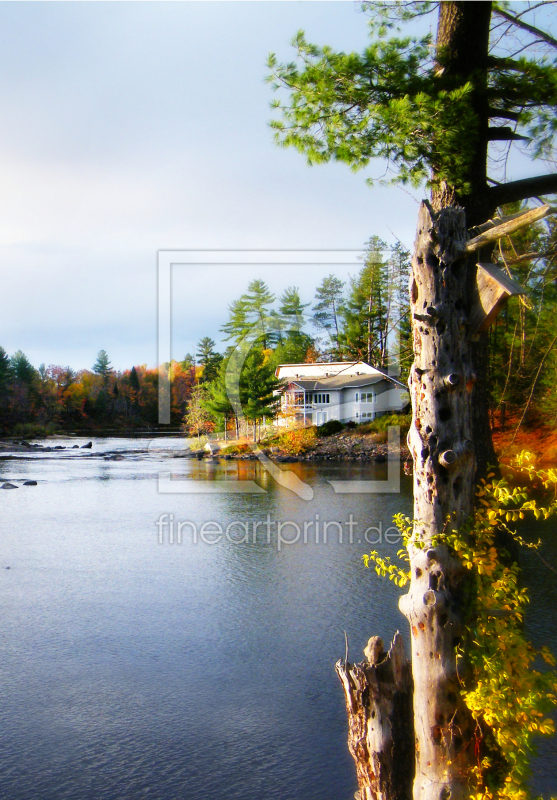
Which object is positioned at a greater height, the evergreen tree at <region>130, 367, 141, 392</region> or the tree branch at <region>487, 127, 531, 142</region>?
the evergreen tree at <region>130, 367, 141, 392</region>

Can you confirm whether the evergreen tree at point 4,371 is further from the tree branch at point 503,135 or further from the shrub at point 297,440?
the tree branch at point 503,135

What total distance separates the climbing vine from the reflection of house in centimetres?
2046

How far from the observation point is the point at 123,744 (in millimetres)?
4062

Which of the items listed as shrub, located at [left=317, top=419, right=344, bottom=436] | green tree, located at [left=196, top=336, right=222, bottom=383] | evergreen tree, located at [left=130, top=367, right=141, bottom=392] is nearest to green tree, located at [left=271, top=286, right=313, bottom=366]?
shrub, located at [left=317, top=419, right=344, bottom=436]

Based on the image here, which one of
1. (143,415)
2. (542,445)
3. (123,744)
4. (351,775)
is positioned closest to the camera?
(351,775)

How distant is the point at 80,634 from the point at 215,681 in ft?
5.50

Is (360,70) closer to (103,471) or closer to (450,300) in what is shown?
(450,300)

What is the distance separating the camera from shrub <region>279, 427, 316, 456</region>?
2316cm

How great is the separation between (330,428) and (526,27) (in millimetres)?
18752

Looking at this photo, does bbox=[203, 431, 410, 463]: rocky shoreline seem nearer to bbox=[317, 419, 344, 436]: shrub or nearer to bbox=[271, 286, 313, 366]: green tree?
bbox=[317, 419, 344, 436]: shrub

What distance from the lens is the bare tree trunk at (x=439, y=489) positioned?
8.87ft

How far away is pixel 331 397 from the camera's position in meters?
24.3

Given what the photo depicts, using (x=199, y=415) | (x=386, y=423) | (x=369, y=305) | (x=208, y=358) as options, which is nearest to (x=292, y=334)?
(x=369, y=305)

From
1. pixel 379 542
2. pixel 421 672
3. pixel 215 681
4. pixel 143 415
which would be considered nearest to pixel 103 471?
pixel 379 542
